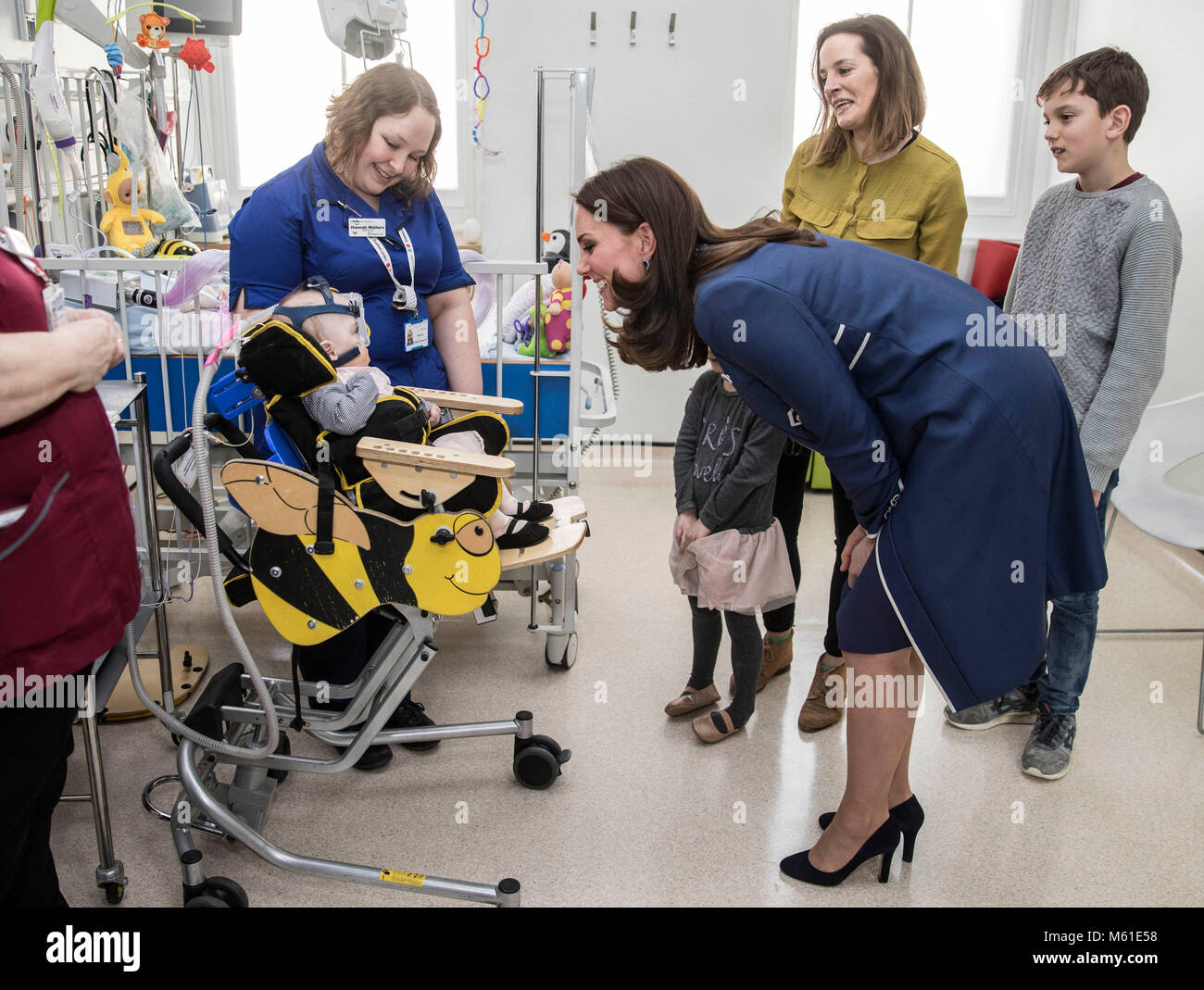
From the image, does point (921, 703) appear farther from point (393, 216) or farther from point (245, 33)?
point (245, 33)

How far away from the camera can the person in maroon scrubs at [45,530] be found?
3.71ft

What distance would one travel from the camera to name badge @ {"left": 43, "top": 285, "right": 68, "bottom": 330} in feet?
3.89

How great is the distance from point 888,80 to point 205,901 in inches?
81.6

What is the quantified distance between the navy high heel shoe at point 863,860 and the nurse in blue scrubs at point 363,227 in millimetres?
947

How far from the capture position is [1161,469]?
268 cm

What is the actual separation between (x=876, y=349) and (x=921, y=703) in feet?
4.60

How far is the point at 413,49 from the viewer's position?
15.0 feet

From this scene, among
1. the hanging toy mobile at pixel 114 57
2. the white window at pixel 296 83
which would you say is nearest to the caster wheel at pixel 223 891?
the hanging toy mobile at pixel 114 57

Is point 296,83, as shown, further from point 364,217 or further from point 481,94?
point 364,217

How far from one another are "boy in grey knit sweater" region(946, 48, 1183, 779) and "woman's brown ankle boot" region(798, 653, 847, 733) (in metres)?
0.45

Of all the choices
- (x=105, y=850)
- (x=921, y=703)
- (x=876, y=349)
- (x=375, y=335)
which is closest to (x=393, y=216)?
(x=375, y=335)

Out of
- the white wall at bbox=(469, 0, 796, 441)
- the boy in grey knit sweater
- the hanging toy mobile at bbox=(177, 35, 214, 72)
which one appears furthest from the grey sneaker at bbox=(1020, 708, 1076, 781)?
the hanging toy mobile at bbox=(177, 35, 214, 72)

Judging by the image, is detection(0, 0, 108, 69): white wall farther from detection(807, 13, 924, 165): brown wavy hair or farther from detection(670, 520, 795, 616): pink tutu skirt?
detection(670, 520, 795, 616): pink tutu skirt
